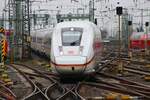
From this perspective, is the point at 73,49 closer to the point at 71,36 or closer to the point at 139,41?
the point at 71,36

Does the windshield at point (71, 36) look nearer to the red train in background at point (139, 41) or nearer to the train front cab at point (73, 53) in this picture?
the train front cab at point (73, 53)

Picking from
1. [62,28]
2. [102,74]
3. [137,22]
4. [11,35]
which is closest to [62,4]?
[11,35]

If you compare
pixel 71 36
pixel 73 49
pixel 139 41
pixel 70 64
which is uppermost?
pixel 71 36

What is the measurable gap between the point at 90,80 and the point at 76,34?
2562 millimetres

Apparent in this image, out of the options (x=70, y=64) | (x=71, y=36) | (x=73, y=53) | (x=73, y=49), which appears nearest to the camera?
(x=70, y=64)

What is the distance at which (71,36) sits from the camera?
1825cm

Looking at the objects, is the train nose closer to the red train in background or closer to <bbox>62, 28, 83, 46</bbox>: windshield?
<bbox>62, 28, 83, 46</bbox>: windshield

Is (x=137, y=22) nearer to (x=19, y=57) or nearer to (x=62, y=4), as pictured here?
(x=62, y=4)

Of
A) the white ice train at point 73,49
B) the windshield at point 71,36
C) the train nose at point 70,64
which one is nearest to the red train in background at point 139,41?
the white ice train at point 73,49

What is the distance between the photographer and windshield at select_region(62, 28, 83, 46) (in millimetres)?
18078

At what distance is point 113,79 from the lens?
20688mm

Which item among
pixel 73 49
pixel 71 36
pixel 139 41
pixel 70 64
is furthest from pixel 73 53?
pixel 139 41

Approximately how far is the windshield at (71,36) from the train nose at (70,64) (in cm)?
84

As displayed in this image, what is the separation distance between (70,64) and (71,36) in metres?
1.57
